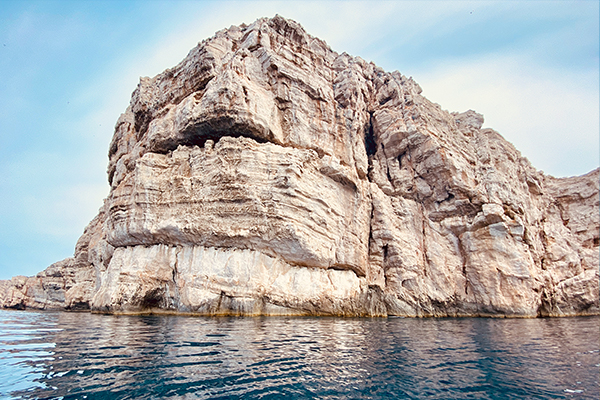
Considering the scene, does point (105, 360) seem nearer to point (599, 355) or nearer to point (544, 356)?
point (544, 356)

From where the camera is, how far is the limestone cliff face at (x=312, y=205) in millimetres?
21531

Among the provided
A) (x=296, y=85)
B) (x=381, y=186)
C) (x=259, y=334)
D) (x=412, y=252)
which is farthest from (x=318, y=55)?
(x=259, y=334)

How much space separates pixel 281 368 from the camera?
661cm

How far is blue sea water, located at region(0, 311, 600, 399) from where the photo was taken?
204 inches

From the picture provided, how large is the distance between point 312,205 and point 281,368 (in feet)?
56.5

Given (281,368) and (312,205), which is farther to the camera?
(312,205)

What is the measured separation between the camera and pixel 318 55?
3297cm

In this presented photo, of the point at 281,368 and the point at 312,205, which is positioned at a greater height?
the point at 312,205

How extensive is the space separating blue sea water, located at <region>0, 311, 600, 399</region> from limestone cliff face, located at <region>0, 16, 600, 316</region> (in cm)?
1092

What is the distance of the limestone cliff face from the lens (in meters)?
21.5

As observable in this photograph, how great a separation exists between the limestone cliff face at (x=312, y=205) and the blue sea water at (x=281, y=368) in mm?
10924

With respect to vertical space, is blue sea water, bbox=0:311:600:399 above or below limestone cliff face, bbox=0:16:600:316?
below

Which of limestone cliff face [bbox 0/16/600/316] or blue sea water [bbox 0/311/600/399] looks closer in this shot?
blue sea water [bbox 0/311/600/399]

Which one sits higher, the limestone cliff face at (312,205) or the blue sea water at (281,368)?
the limestone cliff face at (312,205)
